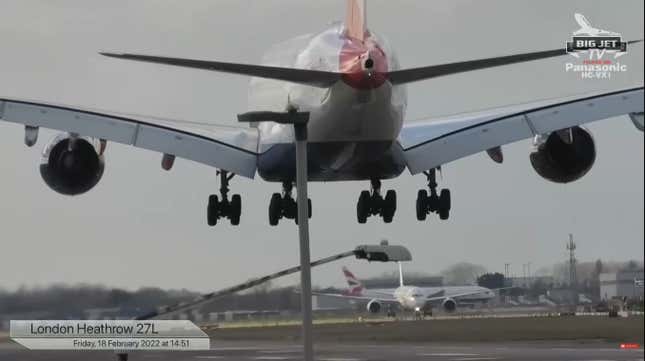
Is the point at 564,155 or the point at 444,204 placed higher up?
the point at 564,155

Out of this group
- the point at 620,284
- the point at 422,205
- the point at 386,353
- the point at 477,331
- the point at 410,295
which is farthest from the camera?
the point at 410,295

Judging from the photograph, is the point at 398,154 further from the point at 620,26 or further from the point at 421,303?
the point at 421,303

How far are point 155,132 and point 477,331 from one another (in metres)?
9.92

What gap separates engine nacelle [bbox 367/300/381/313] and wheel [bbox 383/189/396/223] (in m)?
2.42

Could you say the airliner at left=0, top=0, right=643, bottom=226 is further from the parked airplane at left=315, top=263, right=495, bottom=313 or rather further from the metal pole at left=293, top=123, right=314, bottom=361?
the metal pole at left=293, top=123, right=314, bottom=361

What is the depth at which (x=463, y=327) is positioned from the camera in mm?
43125

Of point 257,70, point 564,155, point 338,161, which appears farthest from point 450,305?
point 257,70

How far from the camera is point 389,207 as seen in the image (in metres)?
44.7

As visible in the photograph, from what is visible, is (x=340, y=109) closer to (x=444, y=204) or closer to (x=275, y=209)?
(x=275, y=209)

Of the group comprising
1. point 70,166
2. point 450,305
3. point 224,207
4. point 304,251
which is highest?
point 70,166

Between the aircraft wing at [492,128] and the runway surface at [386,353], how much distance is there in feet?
18.1

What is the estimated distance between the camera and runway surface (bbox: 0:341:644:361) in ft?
108

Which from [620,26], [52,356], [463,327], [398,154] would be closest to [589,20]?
[620,26]
